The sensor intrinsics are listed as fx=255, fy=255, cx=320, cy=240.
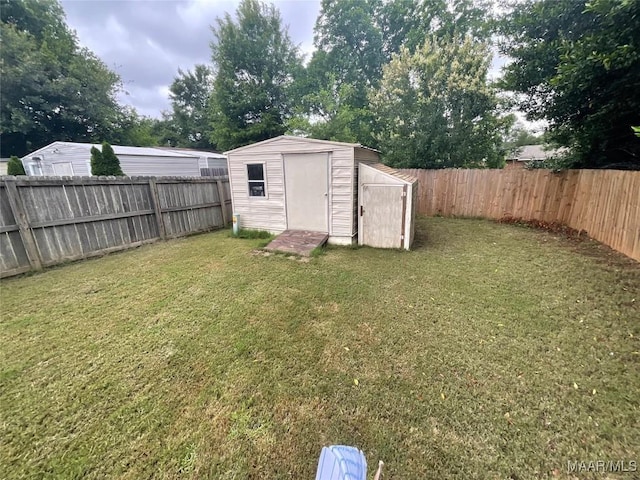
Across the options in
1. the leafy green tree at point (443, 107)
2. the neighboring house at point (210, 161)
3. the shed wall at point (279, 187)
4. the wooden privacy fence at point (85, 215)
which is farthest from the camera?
the neighboring house at point (210, 161)

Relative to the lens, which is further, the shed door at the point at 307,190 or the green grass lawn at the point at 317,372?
the shed door at the point at 307,190

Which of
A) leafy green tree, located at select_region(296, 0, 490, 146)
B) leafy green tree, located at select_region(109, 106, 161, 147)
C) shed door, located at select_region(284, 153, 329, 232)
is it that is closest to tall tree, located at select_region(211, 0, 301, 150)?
leafy green tree, located at select_region(296, 0, 490, 146)

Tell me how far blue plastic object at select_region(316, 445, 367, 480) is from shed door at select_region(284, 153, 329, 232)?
5.50m

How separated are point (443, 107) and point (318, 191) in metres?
7.46

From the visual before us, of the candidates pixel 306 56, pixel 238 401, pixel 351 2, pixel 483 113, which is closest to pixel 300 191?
pixel 238 401

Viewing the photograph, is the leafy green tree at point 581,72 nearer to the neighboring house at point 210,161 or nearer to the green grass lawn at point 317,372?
the green grass lawn at point 317,372

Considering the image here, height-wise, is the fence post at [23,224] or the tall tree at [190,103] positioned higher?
the tall tree at [190,103]

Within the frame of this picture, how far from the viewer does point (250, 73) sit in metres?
17.2

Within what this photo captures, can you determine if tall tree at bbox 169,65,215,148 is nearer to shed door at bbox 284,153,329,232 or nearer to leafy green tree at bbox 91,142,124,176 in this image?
leafy green tree at bbox 91,142,124,176

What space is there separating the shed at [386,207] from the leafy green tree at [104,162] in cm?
934

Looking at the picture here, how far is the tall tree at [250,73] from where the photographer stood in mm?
16484

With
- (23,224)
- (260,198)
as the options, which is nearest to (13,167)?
(23,224)

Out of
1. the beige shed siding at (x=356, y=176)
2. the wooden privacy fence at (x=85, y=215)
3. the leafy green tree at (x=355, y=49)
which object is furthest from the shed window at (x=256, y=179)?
the leafy green tree at (x=355, y=49)

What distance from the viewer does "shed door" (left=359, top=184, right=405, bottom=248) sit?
563 centimetres
